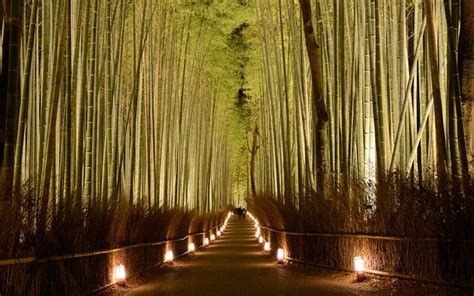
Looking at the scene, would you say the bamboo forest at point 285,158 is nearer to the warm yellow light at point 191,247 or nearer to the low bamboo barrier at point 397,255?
the low bamboo barrier at point 397,255

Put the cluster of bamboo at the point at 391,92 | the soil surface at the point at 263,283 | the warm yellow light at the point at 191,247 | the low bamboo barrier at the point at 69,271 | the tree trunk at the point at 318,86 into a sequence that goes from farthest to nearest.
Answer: the warm yellow light at the point at 191,247 < the tree trunk at the point at 318,86 < the soil surface at the point at 263,283 < the cluster of bamboo at the point at 391,92 < the low bamboo barrier at the point at 69,271

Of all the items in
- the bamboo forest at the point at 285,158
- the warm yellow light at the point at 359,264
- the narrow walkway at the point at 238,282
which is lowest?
the narrow walkway at the point at 238,282

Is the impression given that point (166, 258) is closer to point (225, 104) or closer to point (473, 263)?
point (473, 263)

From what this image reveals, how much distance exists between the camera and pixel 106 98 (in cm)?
818

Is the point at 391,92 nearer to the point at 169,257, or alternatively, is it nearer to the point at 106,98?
the point at 106,98

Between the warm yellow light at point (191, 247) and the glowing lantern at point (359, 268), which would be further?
the warm yellow light at point (191, 247)

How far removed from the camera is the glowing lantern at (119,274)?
724 cm

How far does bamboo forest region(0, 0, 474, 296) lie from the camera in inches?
195

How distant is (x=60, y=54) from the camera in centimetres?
568

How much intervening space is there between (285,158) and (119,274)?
638 centimetres

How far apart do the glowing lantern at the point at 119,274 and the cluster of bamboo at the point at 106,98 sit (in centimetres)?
78

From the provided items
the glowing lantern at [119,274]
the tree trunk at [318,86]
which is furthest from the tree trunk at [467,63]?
the glowing lantern at [119,274]

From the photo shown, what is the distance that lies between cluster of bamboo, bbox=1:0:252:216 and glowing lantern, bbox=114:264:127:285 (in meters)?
0.78

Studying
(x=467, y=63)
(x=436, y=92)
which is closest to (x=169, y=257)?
(x=436, y=92)
